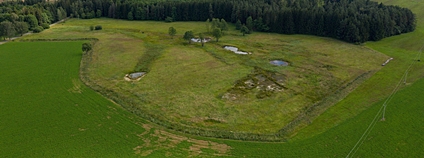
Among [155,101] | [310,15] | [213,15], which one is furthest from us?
[213,15]

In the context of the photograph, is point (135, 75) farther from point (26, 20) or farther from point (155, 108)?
point (26, 20)

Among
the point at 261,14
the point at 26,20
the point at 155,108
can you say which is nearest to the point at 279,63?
the point at 155,108

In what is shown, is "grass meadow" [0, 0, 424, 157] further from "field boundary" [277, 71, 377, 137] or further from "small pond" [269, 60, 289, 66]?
"small pond" [269, 60, 289, 66]

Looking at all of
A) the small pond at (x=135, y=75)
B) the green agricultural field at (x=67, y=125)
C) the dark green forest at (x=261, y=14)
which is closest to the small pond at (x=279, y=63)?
the small pond at (x=135, y=75)

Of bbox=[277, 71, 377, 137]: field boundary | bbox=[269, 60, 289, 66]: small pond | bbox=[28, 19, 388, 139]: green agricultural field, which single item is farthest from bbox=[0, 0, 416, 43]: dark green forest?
bbox=[277, 71, 377, 137]: field boundary

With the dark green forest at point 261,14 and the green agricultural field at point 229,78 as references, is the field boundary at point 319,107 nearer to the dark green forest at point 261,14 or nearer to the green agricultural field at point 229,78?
the green agricultural field at point 229,78

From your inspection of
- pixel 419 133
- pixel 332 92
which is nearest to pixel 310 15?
pixel 332 92

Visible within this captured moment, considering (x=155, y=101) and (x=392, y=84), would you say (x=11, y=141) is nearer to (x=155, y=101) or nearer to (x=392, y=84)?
(x=155, y=101)

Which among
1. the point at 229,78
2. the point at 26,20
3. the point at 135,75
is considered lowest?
the point at 135,75
